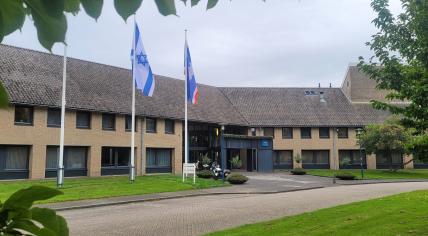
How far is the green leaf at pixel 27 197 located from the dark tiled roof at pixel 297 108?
182 feet

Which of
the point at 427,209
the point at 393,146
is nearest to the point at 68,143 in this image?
the point at 427,209

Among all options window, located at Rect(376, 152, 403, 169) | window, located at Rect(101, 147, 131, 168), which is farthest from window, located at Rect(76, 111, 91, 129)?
window, located at Rect(376, 152, 403, 169)

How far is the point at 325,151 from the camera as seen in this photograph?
5816 cm

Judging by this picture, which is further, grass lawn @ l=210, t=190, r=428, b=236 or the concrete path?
the concrete path

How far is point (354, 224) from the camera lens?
12742 mm

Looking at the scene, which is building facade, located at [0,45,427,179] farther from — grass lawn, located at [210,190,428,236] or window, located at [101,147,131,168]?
grass lawn, located at [210,190,428,236]

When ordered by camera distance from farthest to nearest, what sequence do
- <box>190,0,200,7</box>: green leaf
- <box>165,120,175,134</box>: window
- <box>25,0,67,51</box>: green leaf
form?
<box>165,120,175,134</box>: window < <box>190,0,200,7</box>: green leaf < <box>25,0,67,51</box>: green leaf

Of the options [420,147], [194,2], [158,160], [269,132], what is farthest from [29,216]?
[269,132]

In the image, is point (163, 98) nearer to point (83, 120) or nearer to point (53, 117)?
point (83, 120)

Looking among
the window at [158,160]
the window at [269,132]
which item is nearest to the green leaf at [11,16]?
the window at [158,160]

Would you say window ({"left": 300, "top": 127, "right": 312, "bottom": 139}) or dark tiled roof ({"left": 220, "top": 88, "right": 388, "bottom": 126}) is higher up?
dark tiled roof ({"left": 220, "top": 88, "right": 388, "bottom": 126})

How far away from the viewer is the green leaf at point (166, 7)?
4.95 feet

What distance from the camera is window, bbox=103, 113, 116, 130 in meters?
40.0

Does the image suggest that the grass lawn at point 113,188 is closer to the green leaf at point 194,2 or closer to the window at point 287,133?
the green leaf at point 194,2
